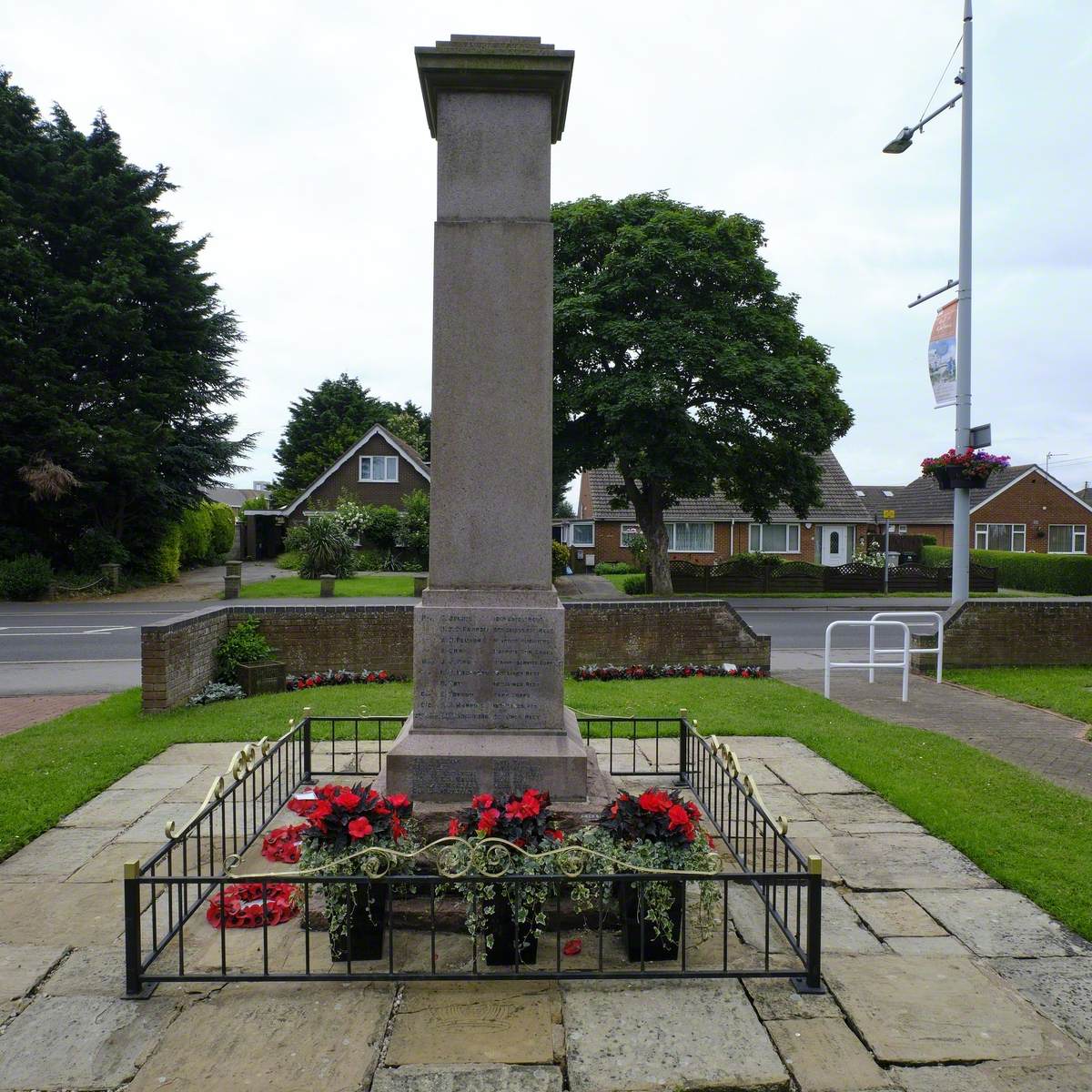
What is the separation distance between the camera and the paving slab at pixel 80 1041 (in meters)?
3.24

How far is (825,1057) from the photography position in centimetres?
339

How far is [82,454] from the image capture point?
85.7ft

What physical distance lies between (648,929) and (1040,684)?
10296mm

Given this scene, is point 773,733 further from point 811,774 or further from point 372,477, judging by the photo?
point 372,477

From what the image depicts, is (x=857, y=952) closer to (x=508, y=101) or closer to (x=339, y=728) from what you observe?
(x=508, y=101)

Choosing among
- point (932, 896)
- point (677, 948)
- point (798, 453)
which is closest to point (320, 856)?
point (677, 948)

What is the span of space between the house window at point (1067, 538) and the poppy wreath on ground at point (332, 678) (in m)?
43.5

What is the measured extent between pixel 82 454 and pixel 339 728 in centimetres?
2155

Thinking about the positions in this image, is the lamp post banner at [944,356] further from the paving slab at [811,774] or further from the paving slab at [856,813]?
the paving slab at [856,813]

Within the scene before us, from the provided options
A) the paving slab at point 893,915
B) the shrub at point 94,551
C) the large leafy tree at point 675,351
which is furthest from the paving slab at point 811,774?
the shrub at point 94,551

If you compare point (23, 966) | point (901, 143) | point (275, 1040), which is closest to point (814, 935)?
point (275, 1040)

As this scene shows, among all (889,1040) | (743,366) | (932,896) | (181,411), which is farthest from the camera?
(181,411)

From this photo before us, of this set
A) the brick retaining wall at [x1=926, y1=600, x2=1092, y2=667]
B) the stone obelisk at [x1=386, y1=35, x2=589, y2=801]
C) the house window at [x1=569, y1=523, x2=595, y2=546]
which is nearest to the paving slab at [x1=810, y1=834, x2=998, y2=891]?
the stone obelisk at [x1=386, y1=35, x2=589, y2=801]

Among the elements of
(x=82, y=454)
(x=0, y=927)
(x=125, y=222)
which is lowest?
(x=0, y=927)
